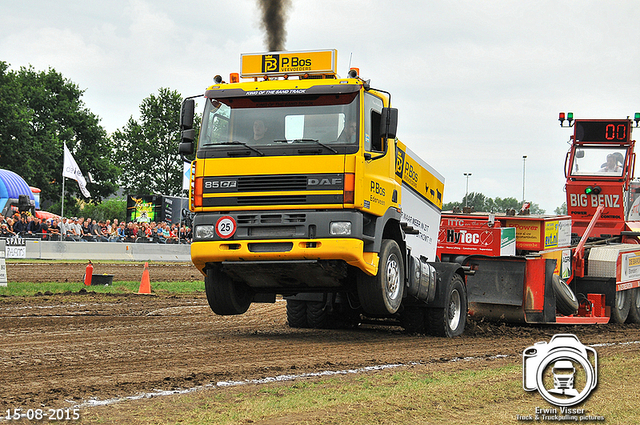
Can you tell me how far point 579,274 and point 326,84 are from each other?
742 cm

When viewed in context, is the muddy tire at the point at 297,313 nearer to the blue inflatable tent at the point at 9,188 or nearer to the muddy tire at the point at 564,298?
the muddy tire at the point at 564,298

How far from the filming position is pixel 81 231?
30469mm

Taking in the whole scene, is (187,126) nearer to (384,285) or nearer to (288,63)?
(288,63)

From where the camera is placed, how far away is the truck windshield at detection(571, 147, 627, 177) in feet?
54.3

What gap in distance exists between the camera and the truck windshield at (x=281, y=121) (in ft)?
30.6

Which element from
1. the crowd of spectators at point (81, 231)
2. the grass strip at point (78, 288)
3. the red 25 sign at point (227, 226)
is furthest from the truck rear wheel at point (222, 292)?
the crowd of spectators at point (81, 231)

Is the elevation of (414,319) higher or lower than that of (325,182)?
lower

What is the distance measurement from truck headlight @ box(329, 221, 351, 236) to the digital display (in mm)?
9686

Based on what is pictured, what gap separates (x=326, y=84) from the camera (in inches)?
375

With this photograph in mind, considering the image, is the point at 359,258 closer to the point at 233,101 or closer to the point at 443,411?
A: the point at 233,101

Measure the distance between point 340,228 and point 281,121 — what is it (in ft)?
5.28

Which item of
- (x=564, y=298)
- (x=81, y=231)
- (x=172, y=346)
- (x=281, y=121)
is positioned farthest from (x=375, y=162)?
(x=81, y=231)

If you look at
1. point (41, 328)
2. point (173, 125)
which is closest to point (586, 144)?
point (41, 328)

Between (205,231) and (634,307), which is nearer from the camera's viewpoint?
(205,231)
